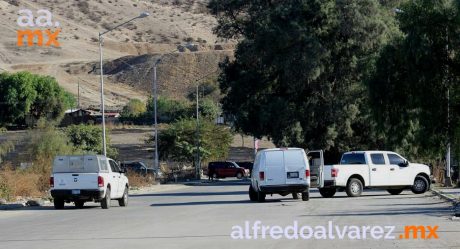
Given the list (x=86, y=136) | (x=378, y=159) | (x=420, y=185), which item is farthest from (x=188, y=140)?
(x=420, y=185)

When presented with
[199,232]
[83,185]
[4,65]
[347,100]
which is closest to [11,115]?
[4,65]

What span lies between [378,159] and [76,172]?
13757 mm

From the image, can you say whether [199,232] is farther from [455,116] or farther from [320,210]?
[455,116]

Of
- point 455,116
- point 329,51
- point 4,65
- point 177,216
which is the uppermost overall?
point 4,65

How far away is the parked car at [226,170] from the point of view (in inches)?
3174

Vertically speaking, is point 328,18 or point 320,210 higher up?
point 328,18

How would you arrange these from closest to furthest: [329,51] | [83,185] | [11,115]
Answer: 1. [83,185]
2. [329,51]
3. [11,115]

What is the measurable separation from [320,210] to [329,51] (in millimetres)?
30515

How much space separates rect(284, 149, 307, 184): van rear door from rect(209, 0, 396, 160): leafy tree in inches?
881

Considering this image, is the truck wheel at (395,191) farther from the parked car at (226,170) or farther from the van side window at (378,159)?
the parked car at (226,170)

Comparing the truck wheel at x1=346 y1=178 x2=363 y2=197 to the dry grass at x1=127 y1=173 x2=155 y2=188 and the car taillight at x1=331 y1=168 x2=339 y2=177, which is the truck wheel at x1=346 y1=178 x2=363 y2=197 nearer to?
the car taillight at x1=331 y1=168 x2=339 y2=177

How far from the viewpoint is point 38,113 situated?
409 feet

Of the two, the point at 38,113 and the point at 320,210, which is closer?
the point at 320,210

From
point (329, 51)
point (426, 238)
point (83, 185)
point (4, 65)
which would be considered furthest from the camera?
point (4, 65)
